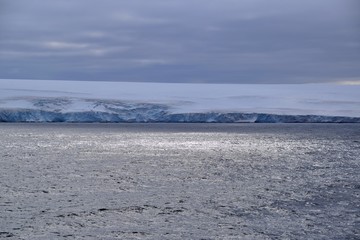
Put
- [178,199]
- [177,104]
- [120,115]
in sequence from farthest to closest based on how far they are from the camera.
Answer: [177,104], [120,115], [178,199]

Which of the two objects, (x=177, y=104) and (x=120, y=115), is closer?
(x=120, y=115)

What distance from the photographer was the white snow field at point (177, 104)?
29.1 meters

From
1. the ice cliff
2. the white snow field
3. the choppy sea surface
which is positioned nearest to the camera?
the choppy sea surface

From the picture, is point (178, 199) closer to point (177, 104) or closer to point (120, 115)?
point (120, 115)

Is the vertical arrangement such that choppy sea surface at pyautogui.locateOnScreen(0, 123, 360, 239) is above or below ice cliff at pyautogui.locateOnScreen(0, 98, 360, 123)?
below

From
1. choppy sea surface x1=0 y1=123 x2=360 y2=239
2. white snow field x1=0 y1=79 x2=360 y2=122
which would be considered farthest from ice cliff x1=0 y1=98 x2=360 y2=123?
choppy sea surface x1=0 y1=123 x2=360 y2=239

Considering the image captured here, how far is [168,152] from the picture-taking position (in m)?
12.2

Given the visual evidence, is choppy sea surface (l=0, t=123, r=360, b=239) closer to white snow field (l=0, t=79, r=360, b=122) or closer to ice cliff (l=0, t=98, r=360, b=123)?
ice cliff (l=0, t=98, r=360, b=123)

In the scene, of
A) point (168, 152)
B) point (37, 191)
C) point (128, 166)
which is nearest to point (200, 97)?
point (168, 152)

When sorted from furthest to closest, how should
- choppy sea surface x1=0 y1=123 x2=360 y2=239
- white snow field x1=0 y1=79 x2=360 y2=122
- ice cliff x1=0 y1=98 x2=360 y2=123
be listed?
white snow field x1=0 y1=79 x2=360 y2=122, ice cliff x1=0 y1=98 x2=360 y2=123, choppy sea surface x1=0 y1=123 x2=360 y2=239

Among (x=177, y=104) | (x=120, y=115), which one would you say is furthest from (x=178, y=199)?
(x=177, y=104)

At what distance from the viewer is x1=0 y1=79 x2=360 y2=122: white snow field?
95.5 ft

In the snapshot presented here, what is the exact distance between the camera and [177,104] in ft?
110

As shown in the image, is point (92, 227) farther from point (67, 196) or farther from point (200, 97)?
point (200, 97)
